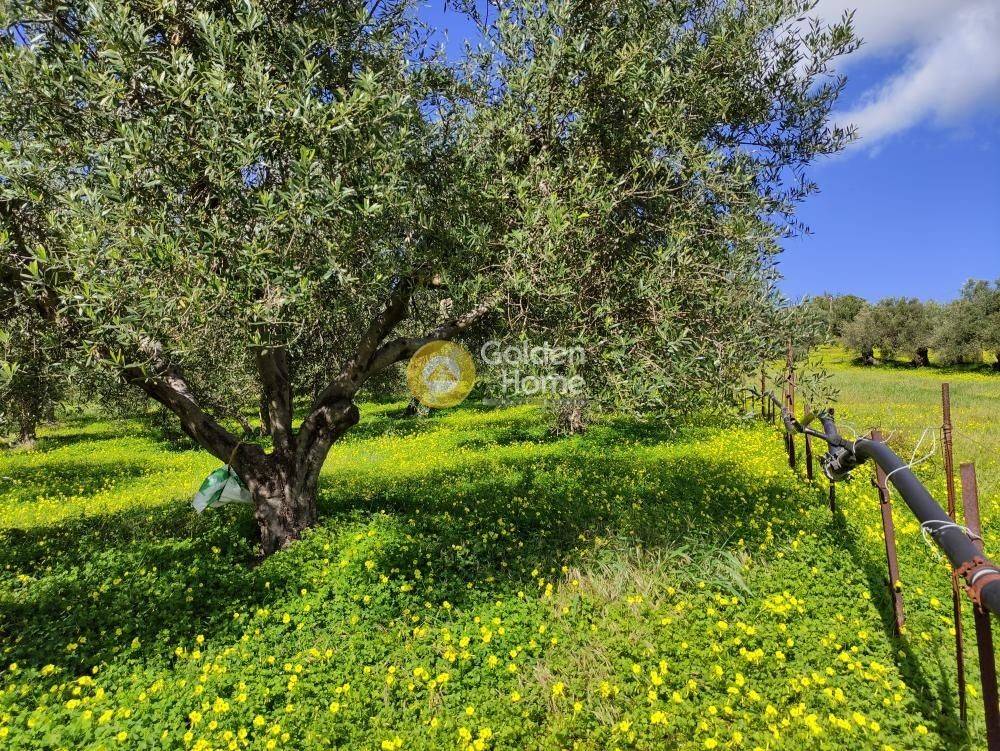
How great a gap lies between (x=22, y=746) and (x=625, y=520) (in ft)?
29.5

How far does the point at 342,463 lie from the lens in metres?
20.1

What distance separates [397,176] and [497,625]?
19.9 feet

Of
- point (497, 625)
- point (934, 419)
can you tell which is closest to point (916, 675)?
point (497, 625)

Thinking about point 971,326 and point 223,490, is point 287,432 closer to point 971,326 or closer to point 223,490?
point 223,490

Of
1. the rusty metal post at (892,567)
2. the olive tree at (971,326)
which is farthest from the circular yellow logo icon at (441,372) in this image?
the olive tree at (971,326)

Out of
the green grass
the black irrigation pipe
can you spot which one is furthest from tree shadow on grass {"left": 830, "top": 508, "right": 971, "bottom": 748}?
the black irrigation pipe

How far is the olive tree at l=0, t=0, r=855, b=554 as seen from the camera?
5.93 meters

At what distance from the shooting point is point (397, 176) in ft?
21.0

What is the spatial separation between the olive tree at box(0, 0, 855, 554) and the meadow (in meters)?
3.06

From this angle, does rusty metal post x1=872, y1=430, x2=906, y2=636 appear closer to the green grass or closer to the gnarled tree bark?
the green grass

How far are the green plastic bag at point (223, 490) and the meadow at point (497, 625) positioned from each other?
1.89ft

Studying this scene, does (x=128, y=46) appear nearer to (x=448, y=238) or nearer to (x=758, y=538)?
(x=448, y=238)

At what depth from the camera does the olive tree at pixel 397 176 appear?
5.93 m

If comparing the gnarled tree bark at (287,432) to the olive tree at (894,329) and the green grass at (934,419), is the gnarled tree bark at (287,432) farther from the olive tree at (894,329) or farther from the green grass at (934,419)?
the olive tree at (894,329)
